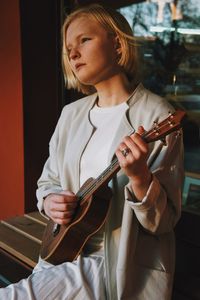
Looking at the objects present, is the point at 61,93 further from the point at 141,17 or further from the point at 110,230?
the point at 110,230

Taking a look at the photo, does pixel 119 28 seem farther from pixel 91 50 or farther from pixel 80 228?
pixel 80 228

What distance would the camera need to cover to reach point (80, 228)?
1.52 m

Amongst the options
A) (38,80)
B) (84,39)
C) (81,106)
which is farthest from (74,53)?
(38,80)

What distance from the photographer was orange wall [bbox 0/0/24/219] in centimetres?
285

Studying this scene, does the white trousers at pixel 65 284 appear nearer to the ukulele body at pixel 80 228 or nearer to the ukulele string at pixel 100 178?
the ukulele body at pixel 80 228

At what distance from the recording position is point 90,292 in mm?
1432

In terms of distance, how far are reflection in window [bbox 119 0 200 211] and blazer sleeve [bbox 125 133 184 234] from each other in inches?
37.6

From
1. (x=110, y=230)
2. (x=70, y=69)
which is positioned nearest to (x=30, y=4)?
(x=70, y=69)

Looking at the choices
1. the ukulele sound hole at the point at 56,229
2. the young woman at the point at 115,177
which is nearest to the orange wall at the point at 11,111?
the young woman at the point at 115,177

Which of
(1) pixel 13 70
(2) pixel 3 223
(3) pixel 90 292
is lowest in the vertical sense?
(2) pixel 3 223

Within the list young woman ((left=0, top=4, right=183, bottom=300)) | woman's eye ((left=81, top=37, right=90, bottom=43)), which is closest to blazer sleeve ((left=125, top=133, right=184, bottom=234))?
young woman ((left=0, top=4, right=183, bottom=300))

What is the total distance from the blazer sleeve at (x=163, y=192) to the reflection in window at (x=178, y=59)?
3.13ft

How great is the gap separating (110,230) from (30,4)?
6.09 feet

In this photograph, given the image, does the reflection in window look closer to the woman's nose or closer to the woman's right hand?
the woman's nose
